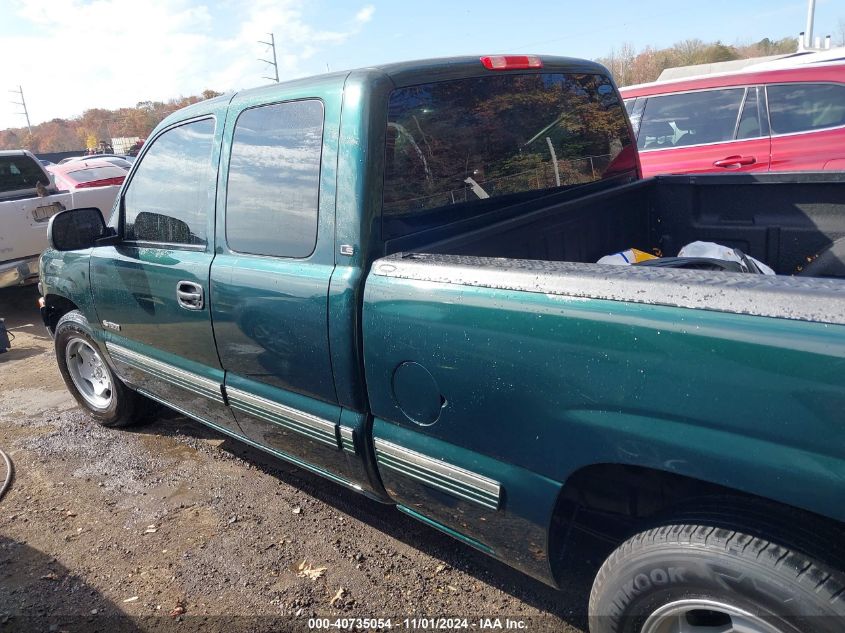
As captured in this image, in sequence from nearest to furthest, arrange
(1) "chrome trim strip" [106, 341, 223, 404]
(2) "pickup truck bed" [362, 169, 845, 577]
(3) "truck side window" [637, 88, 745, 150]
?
(2) "pickup truck bed" [362, 169, 845, 577] < (1) "chrome trim strip" [106, 341, 223, 404] < (3) "truck side window" [637, 88, 745, 150]

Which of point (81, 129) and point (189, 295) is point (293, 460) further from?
point (81, 129)

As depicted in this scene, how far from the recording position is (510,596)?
8.51ft

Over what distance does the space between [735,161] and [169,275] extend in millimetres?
5364

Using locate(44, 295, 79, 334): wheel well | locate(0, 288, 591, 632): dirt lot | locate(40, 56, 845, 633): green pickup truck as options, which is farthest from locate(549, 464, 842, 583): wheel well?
locate(44, 295, 79, 334): wheel well

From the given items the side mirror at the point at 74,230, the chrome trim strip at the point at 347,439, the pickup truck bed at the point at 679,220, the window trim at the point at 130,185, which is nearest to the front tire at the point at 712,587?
the chrome trim strip at the point at 347,439

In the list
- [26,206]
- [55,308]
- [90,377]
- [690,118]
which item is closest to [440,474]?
[90,377]

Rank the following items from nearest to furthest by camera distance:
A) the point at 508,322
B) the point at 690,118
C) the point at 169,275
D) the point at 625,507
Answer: the point at 508,322 → the point at 625,507 → the point at 169,275 → the point at 690,118

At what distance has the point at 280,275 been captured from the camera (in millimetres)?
2502

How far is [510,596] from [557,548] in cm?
66

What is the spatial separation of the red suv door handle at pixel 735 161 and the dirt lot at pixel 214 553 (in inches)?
195

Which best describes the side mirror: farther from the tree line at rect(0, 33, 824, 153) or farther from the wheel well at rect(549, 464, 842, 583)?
the tree line at rect(0, 33, 824, 153)

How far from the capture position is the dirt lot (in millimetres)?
2588

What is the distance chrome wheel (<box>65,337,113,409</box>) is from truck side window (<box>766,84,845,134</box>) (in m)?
6.00

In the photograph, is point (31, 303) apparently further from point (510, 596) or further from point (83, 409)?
point (510, 596)
